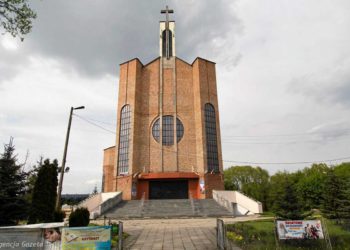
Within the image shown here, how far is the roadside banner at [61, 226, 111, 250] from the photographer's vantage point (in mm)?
7418

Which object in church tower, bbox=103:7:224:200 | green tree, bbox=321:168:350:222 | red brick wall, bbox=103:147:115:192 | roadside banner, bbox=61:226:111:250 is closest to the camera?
roadside banner, bbox=61:226:111:250

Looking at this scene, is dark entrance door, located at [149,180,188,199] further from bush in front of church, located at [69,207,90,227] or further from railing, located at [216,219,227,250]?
railing, located at [216,219,227,250]

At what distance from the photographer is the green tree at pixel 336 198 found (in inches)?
741

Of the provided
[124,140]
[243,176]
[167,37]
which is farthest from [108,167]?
[243,176]

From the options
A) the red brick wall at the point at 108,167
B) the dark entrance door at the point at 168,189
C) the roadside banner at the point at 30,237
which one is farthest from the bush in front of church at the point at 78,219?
the red brick wall at the point at 108,167

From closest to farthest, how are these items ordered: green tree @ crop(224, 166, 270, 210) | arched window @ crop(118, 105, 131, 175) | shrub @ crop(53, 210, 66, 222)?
shrub @ crop(53, 210, 66, 222) < arched window @ crop(118, 105, 131, 175) < green tree @ crop(224, 166, 270, 210)

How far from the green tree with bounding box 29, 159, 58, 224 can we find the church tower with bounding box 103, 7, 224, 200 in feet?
61.3

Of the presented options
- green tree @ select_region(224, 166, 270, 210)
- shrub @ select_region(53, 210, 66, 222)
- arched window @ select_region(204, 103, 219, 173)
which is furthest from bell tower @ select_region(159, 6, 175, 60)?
green tree @ select_region(224, 166, 270, 210)

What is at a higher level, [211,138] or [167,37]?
[167,37]

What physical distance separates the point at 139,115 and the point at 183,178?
35.0ft

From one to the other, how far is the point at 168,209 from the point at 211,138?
39.1 feet

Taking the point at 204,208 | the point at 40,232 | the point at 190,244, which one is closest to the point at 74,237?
the point at 40,232

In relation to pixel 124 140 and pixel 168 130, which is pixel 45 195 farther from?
pixel 168 130

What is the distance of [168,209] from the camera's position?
1113 inches
